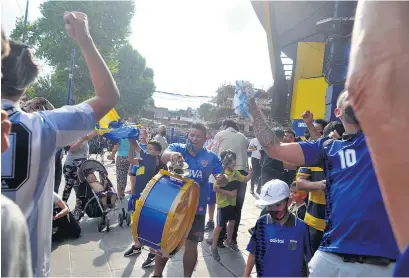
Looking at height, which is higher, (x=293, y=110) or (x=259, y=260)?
(x=293, y=110)

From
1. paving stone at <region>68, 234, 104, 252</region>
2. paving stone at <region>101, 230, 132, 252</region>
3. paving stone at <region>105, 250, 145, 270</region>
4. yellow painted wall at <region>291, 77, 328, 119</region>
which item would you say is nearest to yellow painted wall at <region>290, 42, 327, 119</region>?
yellow painted wall at <region>291, 77, 328, 119</region>

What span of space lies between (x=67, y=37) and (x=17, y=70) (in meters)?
23.7

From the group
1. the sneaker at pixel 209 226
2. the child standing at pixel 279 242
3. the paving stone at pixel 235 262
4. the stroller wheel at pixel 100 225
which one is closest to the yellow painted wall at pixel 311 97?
the sneaker at pixel 209 226

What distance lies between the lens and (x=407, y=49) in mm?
501

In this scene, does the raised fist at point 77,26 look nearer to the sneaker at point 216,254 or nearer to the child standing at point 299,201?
the child standing at point 299,201

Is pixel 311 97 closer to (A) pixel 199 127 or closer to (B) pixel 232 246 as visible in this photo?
(B) pixel 232 246

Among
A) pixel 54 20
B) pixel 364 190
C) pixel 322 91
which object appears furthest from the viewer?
pixel 54 20

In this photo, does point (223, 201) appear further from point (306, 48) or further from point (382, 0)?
point (306, 48)

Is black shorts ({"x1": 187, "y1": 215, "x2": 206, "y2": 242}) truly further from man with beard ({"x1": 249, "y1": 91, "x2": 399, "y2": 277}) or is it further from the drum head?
man with beard ({"x1": 249, "y1": 91, "x2": 399, "y2": 277})

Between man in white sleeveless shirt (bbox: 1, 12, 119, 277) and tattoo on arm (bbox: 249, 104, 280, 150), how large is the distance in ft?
3.99

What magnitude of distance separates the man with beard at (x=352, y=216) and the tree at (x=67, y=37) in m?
22.2

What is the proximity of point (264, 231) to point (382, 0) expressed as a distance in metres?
2.78

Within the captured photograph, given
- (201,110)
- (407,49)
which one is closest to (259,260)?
(407,49)

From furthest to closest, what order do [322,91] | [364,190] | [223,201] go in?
1. [322,91]
2. [223,201]
3. [364,190]
